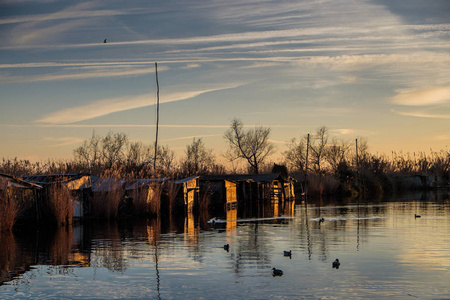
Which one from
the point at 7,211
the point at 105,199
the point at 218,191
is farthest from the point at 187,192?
the point at 7,211

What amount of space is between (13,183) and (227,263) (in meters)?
15.1

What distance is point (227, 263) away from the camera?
647 inches

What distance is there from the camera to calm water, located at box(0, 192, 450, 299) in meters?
12.7

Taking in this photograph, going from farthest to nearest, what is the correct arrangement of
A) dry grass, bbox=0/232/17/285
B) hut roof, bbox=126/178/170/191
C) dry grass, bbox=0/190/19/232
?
hut roof, bbox=126/178/170/191 < dry grass, bbox=0/190/19/232 < dry grass, bbox=0/232/17/285

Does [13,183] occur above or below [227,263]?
above

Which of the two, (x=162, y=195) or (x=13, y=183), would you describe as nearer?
(x=13, y=183)

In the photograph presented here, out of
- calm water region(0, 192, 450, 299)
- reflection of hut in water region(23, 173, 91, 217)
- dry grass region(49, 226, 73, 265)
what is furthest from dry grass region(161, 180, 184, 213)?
dry grass region(49, 226, 73, 265)

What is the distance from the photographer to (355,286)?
42.8 ft

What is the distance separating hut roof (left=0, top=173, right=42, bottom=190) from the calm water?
104 inches

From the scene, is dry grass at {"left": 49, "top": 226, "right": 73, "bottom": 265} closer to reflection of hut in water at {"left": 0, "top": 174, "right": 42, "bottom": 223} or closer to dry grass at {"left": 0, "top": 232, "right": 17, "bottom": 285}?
dry grass at {"left": 0, "top": 232, "right": 17, "bottom": 285}

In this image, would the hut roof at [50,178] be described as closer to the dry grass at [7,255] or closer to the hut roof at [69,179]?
the hut roof at [69,179]

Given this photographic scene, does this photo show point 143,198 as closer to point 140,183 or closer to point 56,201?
point 140,183

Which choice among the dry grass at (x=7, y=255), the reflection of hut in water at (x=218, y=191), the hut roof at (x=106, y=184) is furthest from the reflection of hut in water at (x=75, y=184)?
the reflection of hut in water at (x=218, y=191)

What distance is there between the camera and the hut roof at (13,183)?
2653 cm
